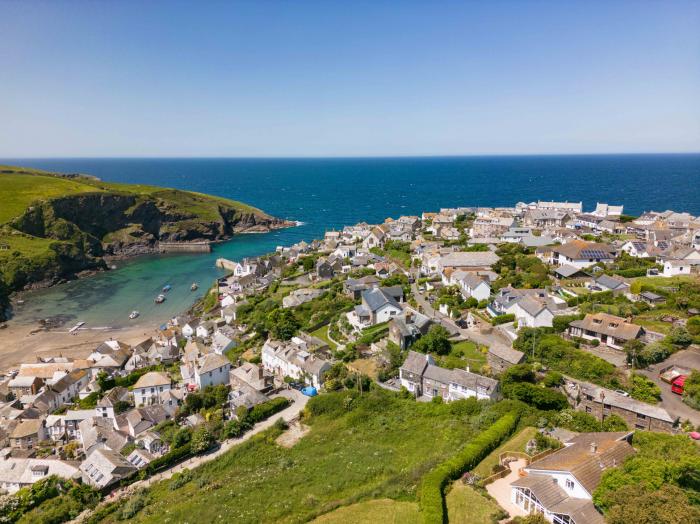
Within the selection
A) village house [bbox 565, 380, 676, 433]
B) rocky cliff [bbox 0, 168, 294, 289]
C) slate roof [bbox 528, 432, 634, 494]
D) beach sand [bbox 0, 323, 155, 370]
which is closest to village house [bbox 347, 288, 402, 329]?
village house [bbox 565, 380, 676, 433]

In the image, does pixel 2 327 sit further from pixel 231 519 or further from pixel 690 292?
pixel 690 292

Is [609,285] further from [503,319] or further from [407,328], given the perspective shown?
[407,328]

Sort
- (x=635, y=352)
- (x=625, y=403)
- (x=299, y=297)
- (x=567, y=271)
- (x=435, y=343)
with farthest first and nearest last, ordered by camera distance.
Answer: (x=299, y=297) → (x=567, y=271) → (x=435, y=343) → (x=635, y=352) → (x=625, y=403)

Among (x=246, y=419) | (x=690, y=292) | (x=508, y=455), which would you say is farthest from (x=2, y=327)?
(x=690, y=292)

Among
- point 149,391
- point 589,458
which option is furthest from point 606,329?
point 149,391

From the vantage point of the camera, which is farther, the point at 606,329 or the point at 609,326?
the point at 609,326

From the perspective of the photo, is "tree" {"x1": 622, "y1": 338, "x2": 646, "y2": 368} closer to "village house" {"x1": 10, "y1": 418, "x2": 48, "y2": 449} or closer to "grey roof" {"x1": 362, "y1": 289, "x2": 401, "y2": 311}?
"grey roof" {"x1": 362, "y1": 289, "x2": 401, "y2": 311}
